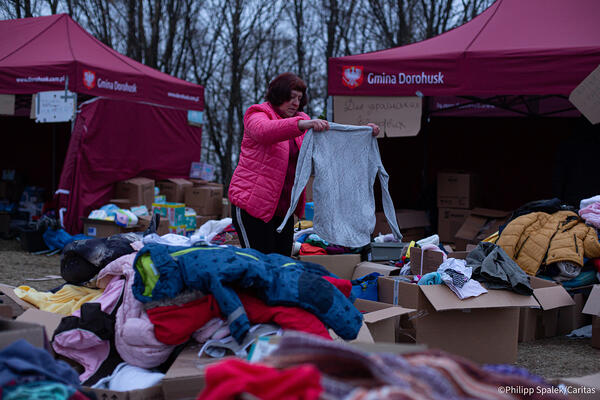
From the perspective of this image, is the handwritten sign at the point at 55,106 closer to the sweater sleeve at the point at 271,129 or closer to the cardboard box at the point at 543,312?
the sweater sleeve at the point at 271,129

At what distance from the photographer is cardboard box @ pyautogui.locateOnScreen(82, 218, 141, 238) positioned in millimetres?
7387

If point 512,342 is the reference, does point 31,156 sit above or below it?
above

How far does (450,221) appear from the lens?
299 inches

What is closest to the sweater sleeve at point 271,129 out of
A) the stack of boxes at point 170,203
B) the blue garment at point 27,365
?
the blue garment at point 27,365

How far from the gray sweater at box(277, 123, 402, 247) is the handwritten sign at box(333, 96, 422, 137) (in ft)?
8.19

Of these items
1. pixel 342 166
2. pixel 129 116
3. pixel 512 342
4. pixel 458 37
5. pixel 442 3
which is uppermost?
pixel 442 3

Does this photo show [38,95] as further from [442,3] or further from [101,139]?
[442,3]

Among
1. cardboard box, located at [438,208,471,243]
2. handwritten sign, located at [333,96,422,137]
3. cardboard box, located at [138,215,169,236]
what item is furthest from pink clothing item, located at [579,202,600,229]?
cardboard box, located at [138,215,169,236]

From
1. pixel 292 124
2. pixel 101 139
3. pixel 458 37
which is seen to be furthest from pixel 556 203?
pixel 101 139

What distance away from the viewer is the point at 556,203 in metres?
5.29

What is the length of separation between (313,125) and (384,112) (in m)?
3.26

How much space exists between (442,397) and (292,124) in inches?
84.1

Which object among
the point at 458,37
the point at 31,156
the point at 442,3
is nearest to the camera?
the point at 458,37

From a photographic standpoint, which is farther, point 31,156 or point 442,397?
point 31,156
